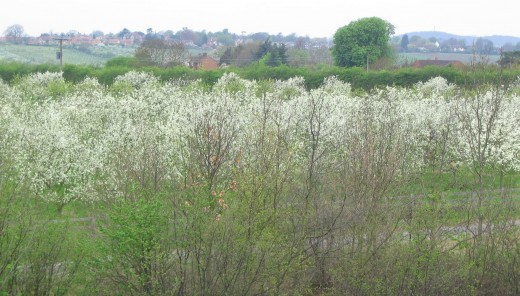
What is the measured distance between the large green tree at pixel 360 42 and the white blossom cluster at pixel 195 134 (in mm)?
44951

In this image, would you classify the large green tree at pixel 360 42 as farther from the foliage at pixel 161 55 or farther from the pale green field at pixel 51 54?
the pale green field at pixel 51 54

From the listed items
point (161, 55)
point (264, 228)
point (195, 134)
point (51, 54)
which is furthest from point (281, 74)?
point (51, 54)

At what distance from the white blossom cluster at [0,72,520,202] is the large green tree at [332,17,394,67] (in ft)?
147

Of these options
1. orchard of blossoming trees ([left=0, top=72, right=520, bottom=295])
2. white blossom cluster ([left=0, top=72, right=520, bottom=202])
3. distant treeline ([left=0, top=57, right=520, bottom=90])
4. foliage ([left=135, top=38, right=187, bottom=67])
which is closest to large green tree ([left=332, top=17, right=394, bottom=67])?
distant treeline ([left=0, top=57, right=520, bottom=90])

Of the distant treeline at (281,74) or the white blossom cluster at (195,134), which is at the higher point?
the distant treeline at (281,74)

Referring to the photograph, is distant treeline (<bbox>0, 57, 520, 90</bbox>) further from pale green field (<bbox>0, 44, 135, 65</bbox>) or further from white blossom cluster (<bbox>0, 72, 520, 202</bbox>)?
pale green field (<bbox>0, 44, 135, 65</bbox>)

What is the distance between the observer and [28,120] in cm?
3097

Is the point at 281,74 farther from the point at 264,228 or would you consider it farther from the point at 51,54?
the point at 51,54

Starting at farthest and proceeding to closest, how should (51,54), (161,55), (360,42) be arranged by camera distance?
1. (51,54)
2. (161,55)
3. (360,42)

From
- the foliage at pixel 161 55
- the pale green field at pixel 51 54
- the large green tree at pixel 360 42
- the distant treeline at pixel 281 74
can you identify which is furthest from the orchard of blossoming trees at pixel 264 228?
the pale green field at pixel 51 54

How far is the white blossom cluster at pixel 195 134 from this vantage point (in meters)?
20.2

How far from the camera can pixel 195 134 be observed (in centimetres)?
2059

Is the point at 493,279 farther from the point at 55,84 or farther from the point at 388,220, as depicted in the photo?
the point at 55,84

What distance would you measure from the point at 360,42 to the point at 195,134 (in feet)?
224
